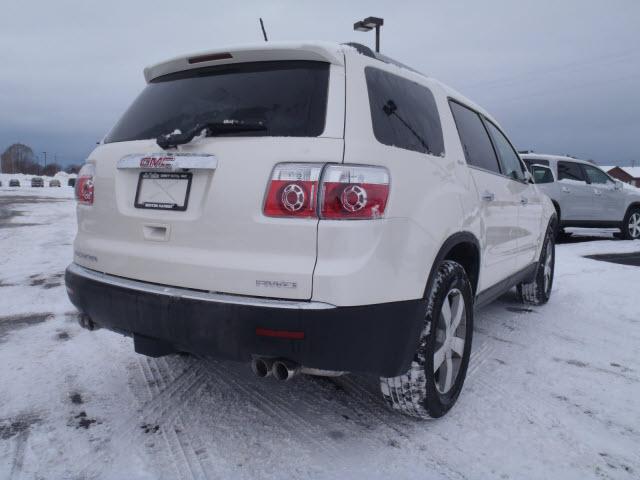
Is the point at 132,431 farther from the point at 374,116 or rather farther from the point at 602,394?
the point at 602,394

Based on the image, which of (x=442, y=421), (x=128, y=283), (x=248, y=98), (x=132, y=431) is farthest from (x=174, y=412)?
(x=248, y=98)

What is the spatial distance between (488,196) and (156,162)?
2036 mm

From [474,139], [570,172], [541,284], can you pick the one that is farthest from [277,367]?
[570,172]

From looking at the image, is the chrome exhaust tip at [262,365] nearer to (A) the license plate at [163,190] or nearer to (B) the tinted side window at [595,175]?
(A) the license plate at [163,190]

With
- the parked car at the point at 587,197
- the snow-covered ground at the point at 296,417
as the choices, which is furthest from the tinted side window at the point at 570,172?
the snow-covered ground at the point at 296,417

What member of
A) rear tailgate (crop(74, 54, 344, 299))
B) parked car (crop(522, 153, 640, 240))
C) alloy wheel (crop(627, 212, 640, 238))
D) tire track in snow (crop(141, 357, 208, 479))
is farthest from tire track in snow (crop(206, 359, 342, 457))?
alloy wheel (crop(627, 212, 640, 238))

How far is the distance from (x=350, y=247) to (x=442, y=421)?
4.05ft

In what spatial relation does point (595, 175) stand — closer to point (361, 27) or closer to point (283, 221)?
point (361, 27)

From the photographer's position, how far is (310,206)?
1.98 meters

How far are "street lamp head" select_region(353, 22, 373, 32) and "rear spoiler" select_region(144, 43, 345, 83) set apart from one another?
7555mm

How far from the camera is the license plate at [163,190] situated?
2.21 m

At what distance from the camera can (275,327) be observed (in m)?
1.95

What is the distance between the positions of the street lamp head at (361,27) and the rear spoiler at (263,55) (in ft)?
24.8

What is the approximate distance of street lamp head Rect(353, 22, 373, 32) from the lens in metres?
9.43
